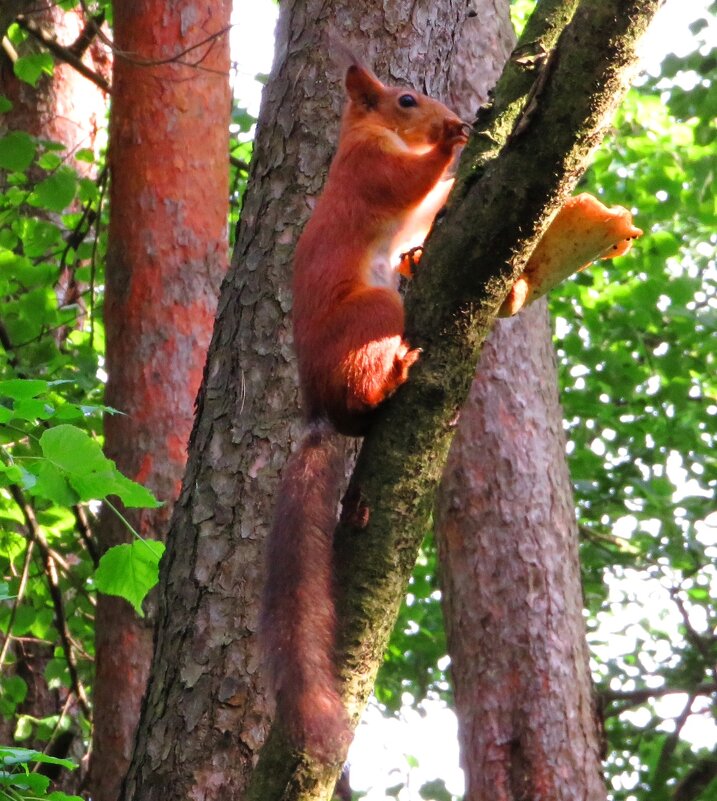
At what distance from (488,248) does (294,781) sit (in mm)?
978

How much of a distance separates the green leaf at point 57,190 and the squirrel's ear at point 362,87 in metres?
1.80

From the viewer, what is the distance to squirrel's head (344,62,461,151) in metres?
3.40

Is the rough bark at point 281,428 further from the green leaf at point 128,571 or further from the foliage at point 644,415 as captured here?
the foliage at point 644,415

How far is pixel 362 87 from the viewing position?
3.41m

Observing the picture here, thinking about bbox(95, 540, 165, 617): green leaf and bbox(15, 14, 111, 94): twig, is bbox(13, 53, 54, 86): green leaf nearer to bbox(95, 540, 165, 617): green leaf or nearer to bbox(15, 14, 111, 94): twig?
bbox(15, 14, 111, 94): twig

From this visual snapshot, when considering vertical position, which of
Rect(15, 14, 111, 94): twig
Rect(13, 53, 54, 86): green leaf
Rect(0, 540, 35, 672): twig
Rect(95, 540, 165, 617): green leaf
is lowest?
Rect(95, 540, 165, 617): green leaf

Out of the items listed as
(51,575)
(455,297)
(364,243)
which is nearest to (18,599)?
(51,575)

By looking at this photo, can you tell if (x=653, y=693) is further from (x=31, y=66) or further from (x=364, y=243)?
(x=31, y=66)

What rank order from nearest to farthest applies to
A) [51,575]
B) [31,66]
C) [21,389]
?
[21,389], [51,575], [31,66]

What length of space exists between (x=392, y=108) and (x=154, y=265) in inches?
53.6

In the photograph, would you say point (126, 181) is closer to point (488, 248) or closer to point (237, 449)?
point (237, 449)

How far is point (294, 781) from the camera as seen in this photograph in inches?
69.2

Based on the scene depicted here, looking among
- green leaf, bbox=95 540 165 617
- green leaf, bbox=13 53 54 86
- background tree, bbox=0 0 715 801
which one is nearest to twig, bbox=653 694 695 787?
background tree, bbox=0 0 715 801

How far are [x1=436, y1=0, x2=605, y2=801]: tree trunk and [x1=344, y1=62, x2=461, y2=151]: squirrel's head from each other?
115 cm
